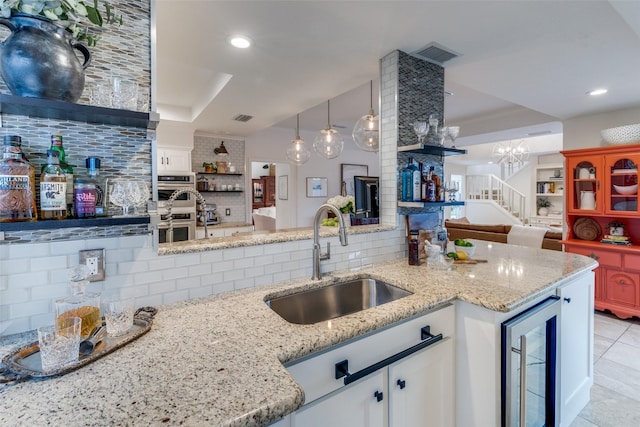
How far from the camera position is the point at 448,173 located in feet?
33.7

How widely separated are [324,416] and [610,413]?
214 centimetres

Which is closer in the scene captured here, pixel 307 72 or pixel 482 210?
pixel 307 72

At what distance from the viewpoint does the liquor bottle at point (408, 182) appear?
7.02 feet

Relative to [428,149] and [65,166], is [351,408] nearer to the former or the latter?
[65,166]

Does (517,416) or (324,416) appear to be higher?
(324,416)

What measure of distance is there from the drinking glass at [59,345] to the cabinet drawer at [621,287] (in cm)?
458

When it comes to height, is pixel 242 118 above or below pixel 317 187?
above

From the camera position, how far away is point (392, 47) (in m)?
2.19

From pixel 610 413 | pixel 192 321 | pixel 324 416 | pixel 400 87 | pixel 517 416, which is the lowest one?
pixel 610 413

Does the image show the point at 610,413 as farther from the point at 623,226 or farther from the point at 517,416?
the point at 623,226

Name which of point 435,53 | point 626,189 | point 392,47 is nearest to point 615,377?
point 626,189

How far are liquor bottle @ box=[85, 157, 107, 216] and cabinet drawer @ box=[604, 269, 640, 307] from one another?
4.60m

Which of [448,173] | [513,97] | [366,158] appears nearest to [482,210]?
[448,173]

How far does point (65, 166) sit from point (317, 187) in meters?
5.24
